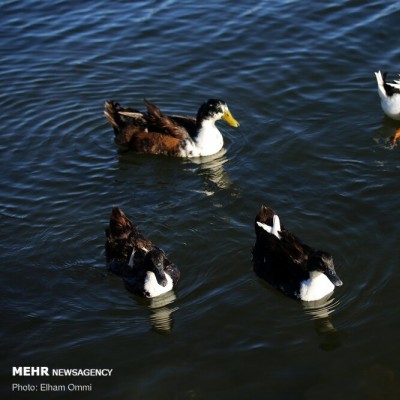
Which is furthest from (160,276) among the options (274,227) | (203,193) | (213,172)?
(213,172)

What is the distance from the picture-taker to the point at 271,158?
12.4 meters

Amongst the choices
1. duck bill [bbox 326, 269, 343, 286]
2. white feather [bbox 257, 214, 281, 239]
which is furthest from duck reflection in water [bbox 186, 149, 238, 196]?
duck bill [bbox 326, 269, 343, 286]

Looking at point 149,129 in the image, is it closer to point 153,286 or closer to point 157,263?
point 157,263

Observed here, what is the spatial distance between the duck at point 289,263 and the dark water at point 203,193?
15 cm

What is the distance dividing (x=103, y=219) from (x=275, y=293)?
288 cm

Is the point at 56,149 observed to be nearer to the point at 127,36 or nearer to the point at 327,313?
the point at 127,36

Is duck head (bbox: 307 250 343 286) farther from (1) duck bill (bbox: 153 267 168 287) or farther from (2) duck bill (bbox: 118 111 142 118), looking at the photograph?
(2) duck bill (bbox: 118 111 142 118)

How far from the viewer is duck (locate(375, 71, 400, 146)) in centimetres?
1317

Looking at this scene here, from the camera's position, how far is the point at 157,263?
376 inches

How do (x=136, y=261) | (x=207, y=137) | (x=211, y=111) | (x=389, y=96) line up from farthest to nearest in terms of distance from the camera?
1. (x=389, y=96)
2. (x=211, y=111)
3. (x=207, y=137)
4. (x=136, y=261)

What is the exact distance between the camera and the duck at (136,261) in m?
9.57

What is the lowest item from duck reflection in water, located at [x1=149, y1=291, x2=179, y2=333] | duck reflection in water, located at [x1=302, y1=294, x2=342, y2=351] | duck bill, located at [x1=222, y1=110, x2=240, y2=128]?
duck reflection in water, located at [x1=302, y1=294, x2=342, y2=351]

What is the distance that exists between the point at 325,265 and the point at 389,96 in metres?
4.99

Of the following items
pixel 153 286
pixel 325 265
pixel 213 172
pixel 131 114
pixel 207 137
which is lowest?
pixel 325 265
